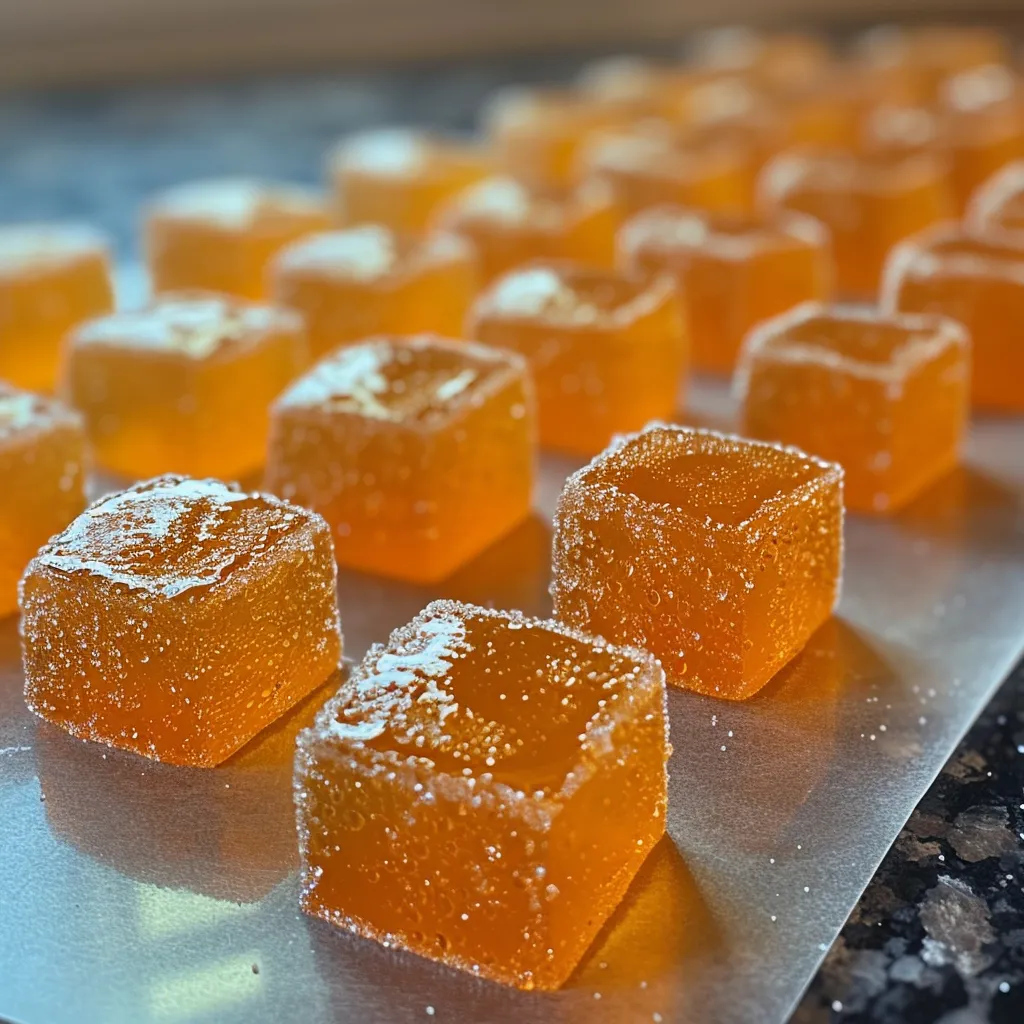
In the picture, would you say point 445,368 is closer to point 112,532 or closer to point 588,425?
point 588,425

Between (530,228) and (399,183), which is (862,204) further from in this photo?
(399,183)

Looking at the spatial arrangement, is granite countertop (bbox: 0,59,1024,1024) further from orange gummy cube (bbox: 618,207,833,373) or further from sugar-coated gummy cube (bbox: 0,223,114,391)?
orange gummy cube (bbox: 618,207,833,373)

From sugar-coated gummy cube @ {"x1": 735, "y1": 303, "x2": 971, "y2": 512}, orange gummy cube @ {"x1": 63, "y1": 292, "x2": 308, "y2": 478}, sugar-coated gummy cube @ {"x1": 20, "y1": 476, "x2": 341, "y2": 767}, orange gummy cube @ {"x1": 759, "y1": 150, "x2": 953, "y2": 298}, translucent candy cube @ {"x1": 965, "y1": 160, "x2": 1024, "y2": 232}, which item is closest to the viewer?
sugar-coated gummy cube @ {"x1": 20, "y1": 476, "x2": 341, "y2": 767}

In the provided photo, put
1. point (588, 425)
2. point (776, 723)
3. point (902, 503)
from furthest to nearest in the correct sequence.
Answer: point (588, 425) < point (902, 503) < point (776, 723)

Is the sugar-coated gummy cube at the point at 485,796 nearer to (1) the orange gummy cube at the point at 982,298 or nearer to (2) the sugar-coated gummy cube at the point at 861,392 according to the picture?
(2) the sugar-coated gummy cube at the point at 861,392

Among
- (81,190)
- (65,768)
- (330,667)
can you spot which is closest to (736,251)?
(330,667)

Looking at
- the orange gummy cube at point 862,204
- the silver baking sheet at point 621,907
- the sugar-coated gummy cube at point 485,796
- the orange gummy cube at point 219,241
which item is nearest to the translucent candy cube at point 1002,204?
the orange gummy cube at point 862,204

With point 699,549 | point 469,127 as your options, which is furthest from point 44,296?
point 469,127

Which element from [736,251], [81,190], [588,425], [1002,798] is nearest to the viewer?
[1002,798]

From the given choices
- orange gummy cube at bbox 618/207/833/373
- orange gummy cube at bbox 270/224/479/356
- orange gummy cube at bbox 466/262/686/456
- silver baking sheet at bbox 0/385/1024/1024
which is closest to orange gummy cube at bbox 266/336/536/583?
silver baking sheet at bbox 0/385/1024/1024
